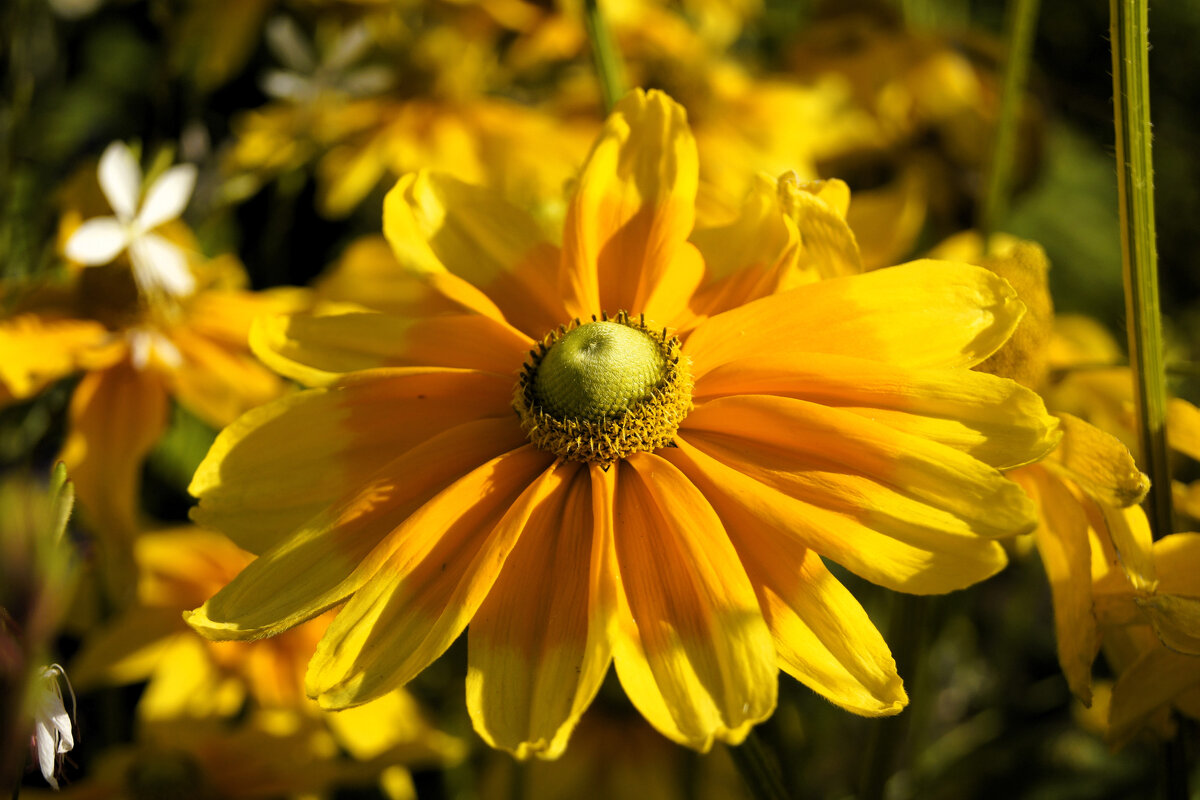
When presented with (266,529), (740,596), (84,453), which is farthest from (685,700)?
(84,453)

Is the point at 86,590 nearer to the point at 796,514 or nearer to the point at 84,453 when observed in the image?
the point at 84,453

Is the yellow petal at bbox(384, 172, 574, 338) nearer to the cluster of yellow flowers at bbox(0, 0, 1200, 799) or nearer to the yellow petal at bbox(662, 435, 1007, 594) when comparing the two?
the cluster of yellow flowers at bbox(0, 0, 1200, 799)

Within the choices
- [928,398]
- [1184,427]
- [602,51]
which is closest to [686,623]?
[928,398]

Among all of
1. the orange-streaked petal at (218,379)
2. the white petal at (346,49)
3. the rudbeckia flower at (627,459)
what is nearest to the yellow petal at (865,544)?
the rudbeckia flower at (627,459)

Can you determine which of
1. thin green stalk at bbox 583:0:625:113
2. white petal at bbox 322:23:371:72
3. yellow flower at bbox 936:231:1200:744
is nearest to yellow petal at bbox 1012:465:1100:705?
yellow flower at bbox 936:231:1200:744

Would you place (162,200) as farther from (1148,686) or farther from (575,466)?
(1148,686)

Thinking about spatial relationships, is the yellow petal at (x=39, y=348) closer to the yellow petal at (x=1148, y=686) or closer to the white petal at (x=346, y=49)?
the white petal at (x=346, y=49)
